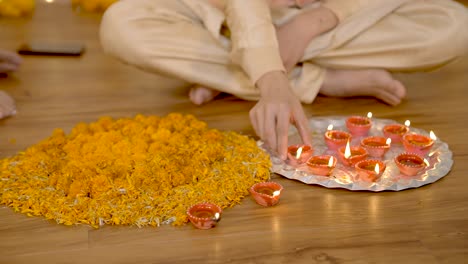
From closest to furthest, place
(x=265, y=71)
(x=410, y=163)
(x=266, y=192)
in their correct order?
(x=266, y=192) < (x=410, y=163) < (x=265, y=71)

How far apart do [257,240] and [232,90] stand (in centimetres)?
91

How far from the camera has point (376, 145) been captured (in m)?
1.89

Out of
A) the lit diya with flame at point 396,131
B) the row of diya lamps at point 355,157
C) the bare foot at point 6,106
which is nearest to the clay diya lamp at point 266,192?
the row of diya lamps at point 355,157

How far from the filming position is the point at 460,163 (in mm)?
1839

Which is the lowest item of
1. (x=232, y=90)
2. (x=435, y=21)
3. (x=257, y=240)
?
(x=257, y=240)

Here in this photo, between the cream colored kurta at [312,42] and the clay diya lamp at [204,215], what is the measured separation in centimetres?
79

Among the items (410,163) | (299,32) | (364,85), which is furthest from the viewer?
(364,85)

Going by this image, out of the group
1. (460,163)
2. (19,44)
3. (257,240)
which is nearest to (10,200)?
(257,240)

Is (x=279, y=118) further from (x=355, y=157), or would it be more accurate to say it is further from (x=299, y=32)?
(x=299, y=32)

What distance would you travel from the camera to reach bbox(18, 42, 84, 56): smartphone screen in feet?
9.96

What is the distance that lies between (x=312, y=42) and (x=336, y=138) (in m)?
0.49

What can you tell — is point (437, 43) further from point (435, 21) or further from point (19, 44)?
point (19, 44)

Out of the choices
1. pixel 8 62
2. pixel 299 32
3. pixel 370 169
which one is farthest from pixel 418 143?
pixel 8 62

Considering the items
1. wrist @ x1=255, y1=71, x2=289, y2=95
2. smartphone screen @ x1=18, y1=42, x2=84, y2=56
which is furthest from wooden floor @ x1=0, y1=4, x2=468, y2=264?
smartphone screen @ x1=18, y1=42, x2=84, y2=56
